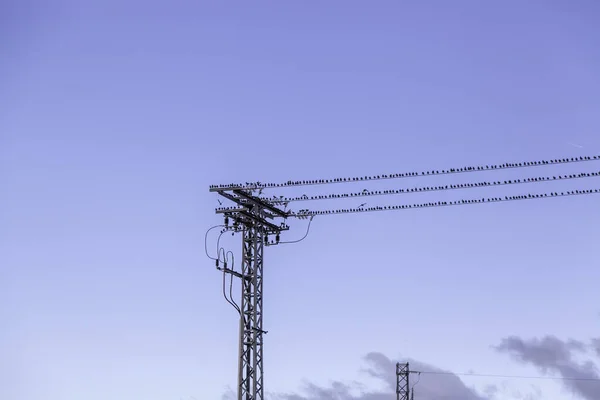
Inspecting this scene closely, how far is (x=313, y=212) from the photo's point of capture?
194ft

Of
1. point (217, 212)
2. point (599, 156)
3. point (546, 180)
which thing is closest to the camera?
point (599, 156)

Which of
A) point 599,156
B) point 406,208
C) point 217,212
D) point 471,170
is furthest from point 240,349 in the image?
point 599,156

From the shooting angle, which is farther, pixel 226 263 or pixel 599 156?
pixel 226 263

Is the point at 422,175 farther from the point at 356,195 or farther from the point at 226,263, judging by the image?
the point at 226,263

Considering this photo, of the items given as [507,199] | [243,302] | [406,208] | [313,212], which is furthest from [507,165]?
[243,302]

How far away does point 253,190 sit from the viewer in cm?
5747

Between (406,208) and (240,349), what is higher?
(406,208)

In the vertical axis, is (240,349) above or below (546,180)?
below

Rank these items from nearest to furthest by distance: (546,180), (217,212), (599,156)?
(599,156) < (546,180) < (217,212)

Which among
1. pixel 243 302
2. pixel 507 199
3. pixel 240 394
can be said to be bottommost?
pixel 240 394

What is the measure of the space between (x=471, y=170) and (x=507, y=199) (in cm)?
291

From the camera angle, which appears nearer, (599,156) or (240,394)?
(599,156)

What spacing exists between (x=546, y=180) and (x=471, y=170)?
418 cm

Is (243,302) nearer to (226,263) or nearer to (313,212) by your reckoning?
(226,263)
